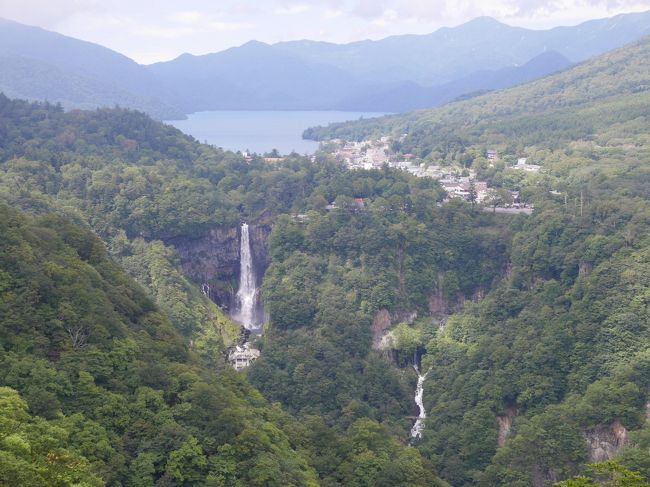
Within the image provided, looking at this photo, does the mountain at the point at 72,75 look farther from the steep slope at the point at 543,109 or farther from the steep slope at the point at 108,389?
the steep slope at the point at 108,389

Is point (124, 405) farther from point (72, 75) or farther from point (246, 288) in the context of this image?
point (72, 75)

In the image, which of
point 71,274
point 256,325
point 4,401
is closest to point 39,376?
point 4,401

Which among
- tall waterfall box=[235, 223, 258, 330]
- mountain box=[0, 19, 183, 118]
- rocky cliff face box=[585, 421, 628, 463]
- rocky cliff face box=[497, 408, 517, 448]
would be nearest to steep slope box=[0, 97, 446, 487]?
rocky cliff face box=[497, 408, 517, 448]

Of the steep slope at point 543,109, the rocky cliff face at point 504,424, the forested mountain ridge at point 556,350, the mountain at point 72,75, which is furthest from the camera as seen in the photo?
the mountain at point 72,75

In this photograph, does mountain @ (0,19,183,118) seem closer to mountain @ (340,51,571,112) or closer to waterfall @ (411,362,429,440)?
mountain @ (340,51,571,112)

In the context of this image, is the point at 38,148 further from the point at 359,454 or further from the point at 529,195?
the point at 359,454

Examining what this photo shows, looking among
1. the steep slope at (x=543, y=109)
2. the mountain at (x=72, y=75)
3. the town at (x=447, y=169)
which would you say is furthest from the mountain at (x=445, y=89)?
A: the town at (x=447, y=169)

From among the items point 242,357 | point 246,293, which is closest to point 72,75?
point 246,293
